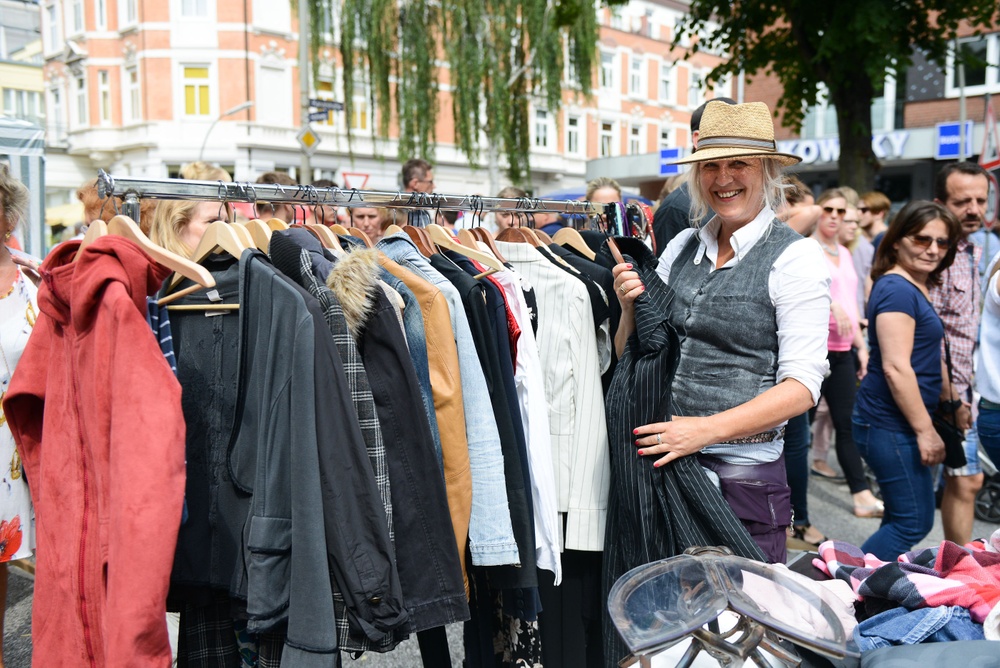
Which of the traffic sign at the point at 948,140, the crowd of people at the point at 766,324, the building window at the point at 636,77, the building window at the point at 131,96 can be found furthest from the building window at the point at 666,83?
the crowd of people at the point at 766,324

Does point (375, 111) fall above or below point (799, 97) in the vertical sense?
above

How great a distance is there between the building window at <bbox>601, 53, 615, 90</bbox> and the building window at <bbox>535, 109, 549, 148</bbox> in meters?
3.85

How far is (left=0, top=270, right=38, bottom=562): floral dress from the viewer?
265cm

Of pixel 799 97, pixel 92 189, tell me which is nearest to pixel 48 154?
Result: pixel 799 97

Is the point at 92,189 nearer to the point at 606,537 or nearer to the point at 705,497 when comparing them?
the point at 606,537

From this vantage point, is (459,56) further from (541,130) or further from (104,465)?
(104,465)

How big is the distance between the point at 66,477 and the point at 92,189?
7.47 ft

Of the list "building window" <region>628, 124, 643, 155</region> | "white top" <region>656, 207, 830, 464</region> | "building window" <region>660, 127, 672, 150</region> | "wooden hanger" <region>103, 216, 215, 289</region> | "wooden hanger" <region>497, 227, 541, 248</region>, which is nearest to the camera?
"wooden hanger" <region>103, 216, 215, 289</region>

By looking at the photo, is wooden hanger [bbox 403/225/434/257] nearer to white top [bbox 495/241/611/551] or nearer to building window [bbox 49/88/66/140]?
white top [bbox 495/241/611/551]

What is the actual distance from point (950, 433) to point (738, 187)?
2.14m

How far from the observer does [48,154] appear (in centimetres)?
2822

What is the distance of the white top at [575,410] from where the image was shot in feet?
7.52

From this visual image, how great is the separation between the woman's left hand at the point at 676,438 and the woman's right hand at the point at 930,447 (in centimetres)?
172

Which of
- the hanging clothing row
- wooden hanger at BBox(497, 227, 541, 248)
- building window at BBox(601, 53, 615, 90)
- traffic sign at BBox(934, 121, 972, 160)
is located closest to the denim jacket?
the hanging clothing row
